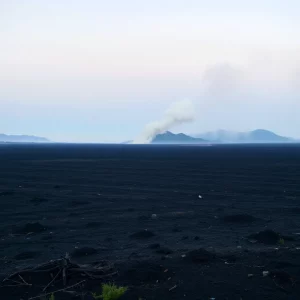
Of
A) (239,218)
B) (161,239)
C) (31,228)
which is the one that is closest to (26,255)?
(31,228)

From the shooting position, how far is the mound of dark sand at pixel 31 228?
17188mm

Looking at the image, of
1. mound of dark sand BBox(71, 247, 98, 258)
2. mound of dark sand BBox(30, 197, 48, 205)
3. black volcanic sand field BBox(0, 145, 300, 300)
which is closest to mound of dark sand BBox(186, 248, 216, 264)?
black volcanic sand field BBox(0, 145, 300, 300)

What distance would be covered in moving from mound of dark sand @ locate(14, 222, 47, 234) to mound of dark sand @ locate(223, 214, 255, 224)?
8.79 metres

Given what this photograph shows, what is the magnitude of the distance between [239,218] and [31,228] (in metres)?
9.99

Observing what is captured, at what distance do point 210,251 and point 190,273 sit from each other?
2.35 meters

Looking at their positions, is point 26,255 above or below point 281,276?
below

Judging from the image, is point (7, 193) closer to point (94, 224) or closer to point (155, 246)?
point (94, 224)

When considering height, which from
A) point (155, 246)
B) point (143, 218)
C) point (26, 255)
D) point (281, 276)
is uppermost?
point (281, 276)

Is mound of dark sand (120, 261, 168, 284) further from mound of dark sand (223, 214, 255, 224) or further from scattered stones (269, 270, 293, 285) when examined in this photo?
mound of dark sand (223, 214, 255, 224)

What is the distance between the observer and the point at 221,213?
20.7 meters

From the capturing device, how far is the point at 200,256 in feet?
40.3

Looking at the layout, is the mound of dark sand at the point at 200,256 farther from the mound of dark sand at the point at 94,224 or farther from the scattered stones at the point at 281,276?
the mound of dark sand at the point at 94,224

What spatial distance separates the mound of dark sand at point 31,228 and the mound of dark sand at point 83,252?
445 centimetres

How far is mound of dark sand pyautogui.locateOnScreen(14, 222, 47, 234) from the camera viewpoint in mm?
17188
